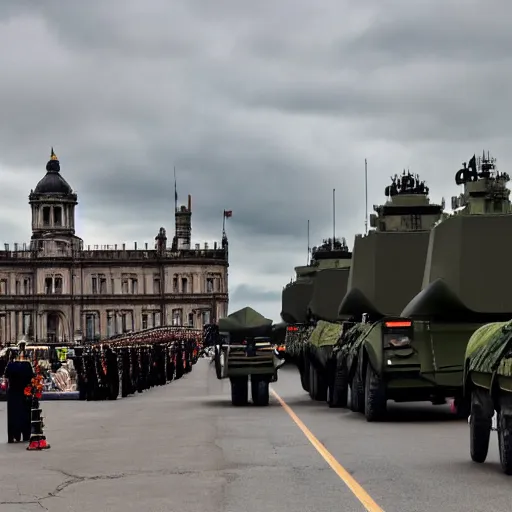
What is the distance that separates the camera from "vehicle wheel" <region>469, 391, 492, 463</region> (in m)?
14.3

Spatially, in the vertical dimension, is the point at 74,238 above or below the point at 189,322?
above

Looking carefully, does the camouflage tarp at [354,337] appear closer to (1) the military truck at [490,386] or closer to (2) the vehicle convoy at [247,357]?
(2) the vehicle convoy at [247,357]

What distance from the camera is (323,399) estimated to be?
30.3 meters

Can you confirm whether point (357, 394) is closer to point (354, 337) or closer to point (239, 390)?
point (354, 337)

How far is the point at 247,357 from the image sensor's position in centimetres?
2808

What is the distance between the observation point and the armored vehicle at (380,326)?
21062mm

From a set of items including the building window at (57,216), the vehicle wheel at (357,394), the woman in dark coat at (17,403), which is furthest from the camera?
the building window at (57,216)

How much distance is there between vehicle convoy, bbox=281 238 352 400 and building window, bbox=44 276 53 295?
12276 cm

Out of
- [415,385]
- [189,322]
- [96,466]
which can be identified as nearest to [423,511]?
Result: [96,466]

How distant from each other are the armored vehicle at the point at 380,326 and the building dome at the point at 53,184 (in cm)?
14504

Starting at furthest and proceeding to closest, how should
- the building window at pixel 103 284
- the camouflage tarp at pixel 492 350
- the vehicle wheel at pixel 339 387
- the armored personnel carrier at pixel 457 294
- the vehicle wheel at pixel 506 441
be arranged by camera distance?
1. the building window at pixel 103 284
2. the vehicle wheel at pixel 339 387
3. the armored personnel carrier at pixel 457 294
4. the camouflage tarp at pixel 492 350
5. the vehicle wheel at pixel 506 441

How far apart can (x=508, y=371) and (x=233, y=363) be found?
613 inches

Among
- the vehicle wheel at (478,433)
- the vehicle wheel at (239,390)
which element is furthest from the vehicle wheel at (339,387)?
the vehicle wheel at (478,433)

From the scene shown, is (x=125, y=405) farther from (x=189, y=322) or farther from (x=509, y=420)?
(x=189, y=322)
